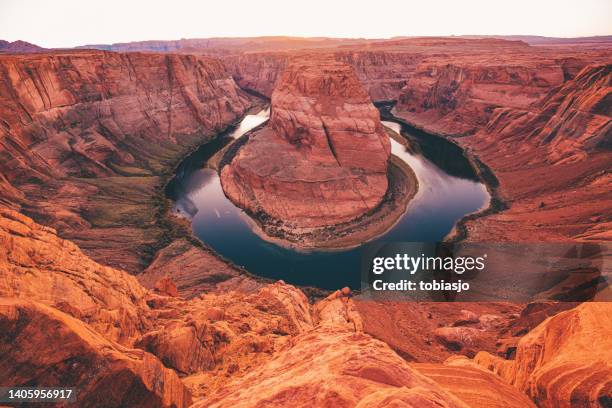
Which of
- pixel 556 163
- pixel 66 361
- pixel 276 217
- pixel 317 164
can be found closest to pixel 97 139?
pixel 276 217

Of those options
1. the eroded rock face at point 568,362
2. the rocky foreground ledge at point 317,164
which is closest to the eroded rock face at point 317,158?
the rocky foreground ledge at point 317,164

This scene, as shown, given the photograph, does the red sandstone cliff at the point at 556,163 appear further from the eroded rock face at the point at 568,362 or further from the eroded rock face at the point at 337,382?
the eroded rock face at the point at 337,382

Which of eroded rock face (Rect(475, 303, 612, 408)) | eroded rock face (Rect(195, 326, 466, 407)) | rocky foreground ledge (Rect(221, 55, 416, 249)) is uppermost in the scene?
rocky foreground ledge (Rect(221, 55, 416, 249))

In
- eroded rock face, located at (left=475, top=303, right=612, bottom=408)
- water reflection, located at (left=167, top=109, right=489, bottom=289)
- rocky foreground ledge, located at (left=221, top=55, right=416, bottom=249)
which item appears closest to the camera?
eroded rock face, located at (left=475, top=303, right=612, bottom=408)

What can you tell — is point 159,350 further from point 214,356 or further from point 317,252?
point 317,252

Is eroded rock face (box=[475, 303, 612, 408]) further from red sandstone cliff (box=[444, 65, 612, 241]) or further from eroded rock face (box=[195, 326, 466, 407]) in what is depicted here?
red sandstone cliff (box=[444, 65, 612, 241])

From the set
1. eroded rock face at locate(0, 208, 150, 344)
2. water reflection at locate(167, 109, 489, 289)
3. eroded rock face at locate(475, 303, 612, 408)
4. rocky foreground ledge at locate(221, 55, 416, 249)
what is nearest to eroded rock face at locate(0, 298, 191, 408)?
eroded rock face at locate(0, 208, 150, 344)

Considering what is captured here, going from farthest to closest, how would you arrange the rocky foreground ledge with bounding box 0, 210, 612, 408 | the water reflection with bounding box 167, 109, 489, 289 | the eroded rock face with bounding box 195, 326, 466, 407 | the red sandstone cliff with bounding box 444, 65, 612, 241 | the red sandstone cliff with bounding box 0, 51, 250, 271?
the red sandstone cliff with bounding box 0, 51, 250, 271
the red sandstone cliff with bounding box 444, 65, 612, 241
the water reflection with bounding box 167, 109, 489, 289
the rocky foreground ledge with bounding box 0, 210, 612, 408
the eroded rock face with bounding box 195, 326, 466, 407
